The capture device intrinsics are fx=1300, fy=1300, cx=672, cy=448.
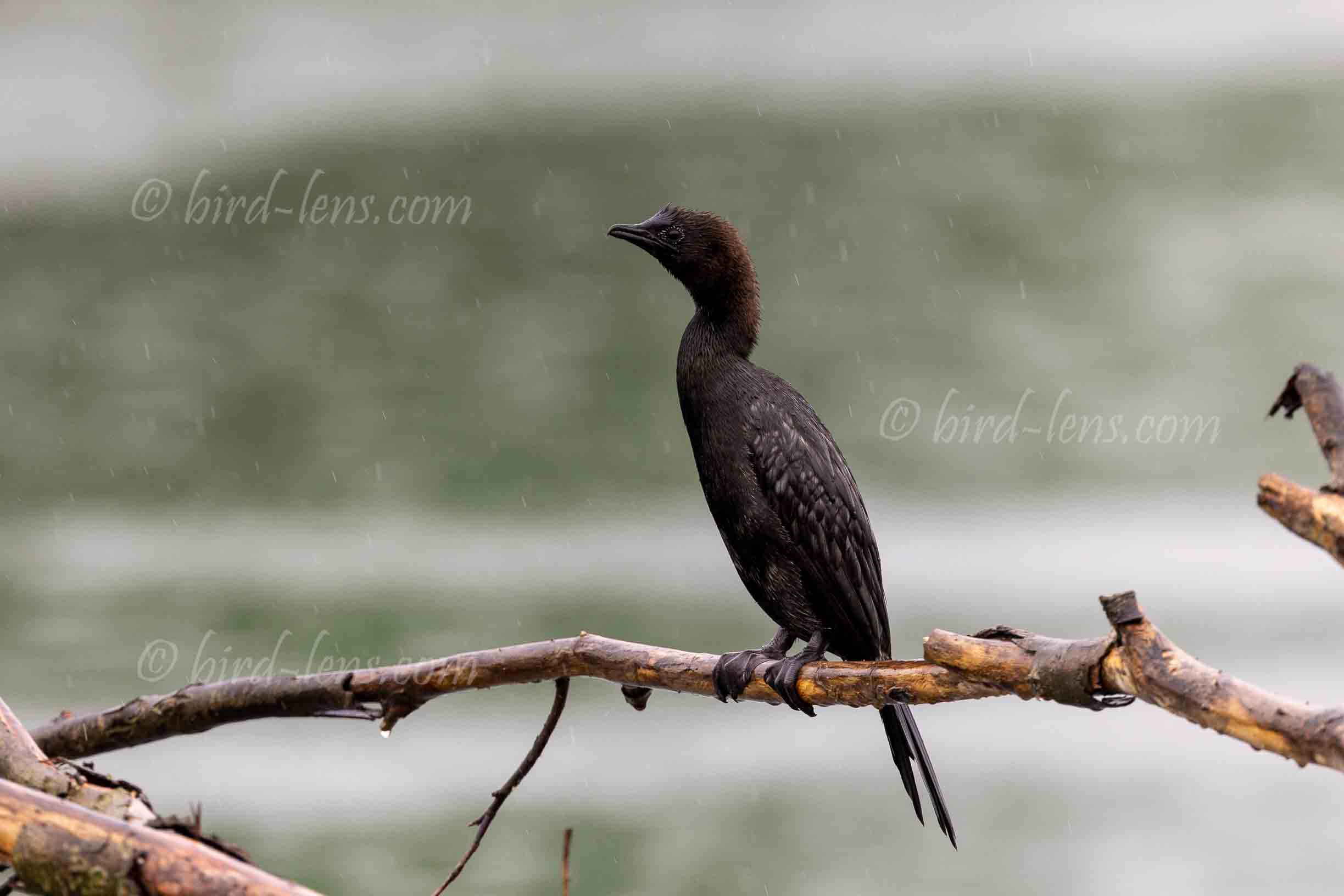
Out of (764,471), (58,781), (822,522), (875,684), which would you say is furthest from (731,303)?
(58,781)

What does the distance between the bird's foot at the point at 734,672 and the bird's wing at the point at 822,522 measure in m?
0.19

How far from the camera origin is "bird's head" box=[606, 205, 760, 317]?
7.82ft

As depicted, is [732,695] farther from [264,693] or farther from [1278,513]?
[1278,513]

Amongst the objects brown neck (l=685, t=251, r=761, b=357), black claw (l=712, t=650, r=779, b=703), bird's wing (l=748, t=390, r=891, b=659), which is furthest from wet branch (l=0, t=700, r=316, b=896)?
brown neck (l=685, t=251, r=761, b=357)

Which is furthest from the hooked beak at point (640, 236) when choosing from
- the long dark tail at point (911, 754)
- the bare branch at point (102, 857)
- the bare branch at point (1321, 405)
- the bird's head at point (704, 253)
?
the bare branch at point (102, 857)

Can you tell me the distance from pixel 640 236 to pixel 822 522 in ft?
2.04

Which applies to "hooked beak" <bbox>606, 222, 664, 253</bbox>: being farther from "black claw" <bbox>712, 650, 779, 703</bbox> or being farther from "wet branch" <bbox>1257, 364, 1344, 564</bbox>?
"wet branch" <bbox>1257, 364, 1344, 564</bbox>

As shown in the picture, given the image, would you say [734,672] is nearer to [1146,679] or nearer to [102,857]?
[1146,679]

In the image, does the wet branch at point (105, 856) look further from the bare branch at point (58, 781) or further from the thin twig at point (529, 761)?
the thin twig at point (529, 761)

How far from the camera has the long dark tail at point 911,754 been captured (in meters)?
1.98

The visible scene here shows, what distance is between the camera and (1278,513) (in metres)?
1.28

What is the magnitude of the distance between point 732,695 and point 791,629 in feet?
1.19

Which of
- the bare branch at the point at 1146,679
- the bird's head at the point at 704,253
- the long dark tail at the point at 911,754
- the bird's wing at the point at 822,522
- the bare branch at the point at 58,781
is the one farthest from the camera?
the bird's head at the point at 704,253

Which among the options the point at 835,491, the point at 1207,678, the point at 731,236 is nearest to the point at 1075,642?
the point at 1207,678
